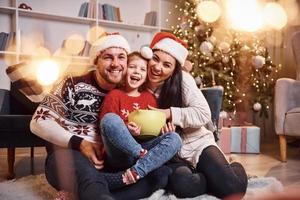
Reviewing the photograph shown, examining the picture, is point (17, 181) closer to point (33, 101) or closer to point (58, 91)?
point (33, 101)

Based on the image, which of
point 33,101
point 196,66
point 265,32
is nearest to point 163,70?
point 33,101

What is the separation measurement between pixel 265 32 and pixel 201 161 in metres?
2.85

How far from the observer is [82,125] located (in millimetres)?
1338

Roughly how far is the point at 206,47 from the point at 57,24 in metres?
1.51

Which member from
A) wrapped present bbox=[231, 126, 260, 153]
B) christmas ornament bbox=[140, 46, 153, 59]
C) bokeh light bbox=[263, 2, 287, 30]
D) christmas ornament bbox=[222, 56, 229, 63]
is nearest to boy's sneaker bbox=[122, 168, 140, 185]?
christmas ornament bbox=[140, 46, 153, 59]

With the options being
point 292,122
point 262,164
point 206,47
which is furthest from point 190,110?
point 206,47

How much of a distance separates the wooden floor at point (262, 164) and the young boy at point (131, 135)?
826mm

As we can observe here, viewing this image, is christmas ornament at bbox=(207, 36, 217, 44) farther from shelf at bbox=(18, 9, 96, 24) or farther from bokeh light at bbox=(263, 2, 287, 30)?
shelf at bbox=(18, 9, 96, 24)

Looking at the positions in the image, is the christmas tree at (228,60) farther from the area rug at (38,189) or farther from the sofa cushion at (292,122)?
the area rug at (38,189)

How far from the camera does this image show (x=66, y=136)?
1.25m

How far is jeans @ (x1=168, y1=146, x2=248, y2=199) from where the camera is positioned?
1331 mm

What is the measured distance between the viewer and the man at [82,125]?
1.23m

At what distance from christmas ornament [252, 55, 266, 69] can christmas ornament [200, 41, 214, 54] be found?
0.41 meters

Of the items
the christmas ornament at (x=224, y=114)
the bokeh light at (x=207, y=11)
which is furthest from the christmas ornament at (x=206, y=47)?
the christmas ornament at (x=224, y=114)
